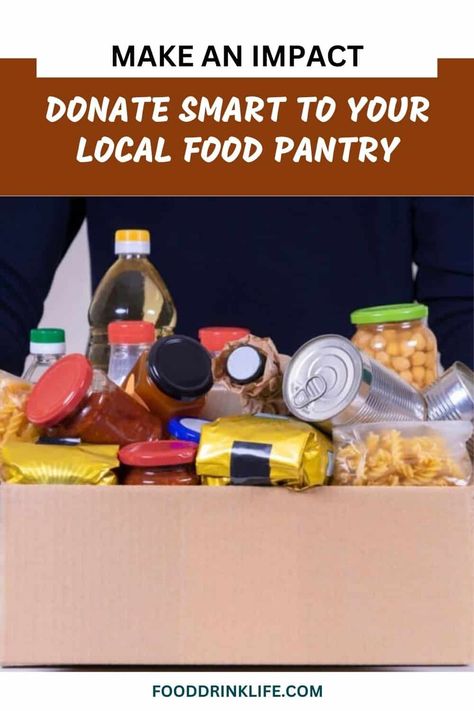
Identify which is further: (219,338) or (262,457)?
(219,338)

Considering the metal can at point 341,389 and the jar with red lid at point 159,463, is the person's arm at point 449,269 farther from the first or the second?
the jar with red lid at point 159,463

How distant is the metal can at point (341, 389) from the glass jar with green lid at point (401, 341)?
0.09 metres

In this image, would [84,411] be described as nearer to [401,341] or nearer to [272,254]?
[401,341]

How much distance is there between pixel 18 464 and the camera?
84 centimetres

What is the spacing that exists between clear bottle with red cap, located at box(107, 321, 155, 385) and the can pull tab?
19 centimetres

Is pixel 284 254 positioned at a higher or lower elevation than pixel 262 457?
higher

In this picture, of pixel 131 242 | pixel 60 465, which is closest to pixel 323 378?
pixel 60 465

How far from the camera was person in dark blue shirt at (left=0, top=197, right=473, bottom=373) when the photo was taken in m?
1.62

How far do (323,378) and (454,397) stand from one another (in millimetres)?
125

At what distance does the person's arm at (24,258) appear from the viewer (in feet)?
5.07

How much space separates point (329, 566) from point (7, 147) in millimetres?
970

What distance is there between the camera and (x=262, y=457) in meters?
0.82

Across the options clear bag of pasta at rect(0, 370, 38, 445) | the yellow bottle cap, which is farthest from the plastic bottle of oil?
clear bag of pasta at rect(0, 370, 38, 445)

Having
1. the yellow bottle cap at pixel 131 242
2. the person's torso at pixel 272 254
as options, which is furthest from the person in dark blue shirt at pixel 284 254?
the yellow bottle cap at pixel 131 242
